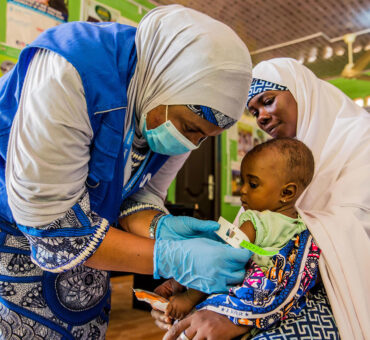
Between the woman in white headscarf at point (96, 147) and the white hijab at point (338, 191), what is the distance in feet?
0.92

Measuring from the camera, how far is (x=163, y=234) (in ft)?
3.69

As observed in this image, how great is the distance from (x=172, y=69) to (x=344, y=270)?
2.50 ft

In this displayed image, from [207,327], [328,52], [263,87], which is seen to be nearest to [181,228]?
[207,327]

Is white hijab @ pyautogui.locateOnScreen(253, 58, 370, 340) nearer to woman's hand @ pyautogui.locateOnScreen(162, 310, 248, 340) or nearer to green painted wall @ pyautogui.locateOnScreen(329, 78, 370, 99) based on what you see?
woman's hand @ pyautogui.locateOnScreen(162, 310, 248, 340)

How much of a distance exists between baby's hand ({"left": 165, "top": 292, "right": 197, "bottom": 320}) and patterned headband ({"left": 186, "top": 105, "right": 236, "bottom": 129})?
0.55 metres

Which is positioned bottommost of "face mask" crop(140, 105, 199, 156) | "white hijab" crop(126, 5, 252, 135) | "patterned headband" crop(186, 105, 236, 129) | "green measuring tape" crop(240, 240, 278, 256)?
"green measuring tape" crop(240, 240, 278, 256)

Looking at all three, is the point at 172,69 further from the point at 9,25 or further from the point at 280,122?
the point at 9,25

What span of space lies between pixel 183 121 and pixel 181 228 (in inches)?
13.4

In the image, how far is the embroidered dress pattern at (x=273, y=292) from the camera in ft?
3.13

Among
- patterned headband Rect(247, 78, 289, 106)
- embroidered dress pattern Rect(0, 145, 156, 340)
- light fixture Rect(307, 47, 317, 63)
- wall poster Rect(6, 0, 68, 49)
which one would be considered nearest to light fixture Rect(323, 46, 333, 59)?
light fixture Rect(307, 47, 317, 63)

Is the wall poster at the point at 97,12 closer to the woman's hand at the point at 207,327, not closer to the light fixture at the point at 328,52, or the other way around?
the woman's hand at the point at 207,327

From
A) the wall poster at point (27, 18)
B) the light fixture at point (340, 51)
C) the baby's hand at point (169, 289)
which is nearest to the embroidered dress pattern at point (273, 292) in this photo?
the baby's hand at point (169, 289)

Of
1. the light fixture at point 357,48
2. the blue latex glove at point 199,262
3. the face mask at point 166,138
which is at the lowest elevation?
the light fixture at point 357,48

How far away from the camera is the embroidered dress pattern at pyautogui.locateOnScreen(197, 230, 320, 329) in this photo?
0.95 metres
